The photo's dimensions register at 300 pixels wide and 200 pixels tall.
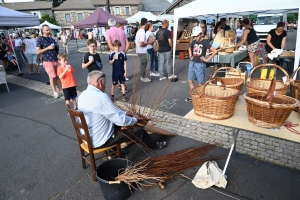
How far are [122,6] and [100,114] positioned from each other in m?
50.7

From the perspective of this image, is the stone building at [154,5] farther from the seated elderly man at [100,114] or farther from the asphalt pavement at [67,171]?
the seated elderly man at [100,114]

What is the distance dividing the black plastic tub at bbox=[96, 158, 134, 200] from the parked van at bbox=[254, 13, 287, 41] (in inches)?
709

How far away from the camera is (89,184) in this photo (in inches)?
102

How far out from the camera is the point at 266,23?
56.8ft

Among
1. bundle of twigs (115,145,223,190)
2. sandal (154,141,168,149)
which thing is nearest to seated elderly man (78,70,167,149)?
bundle of twigs (115,145,223,190)

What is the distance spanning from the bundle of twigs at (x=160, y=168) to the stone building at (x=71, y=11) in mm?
50645

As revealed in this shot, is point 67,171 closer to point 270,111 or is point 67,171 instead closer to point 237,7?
point 270,111

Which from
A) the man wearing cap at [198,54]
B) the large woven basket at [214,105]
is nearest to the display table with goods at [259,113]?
the large woven basket at [214,105]

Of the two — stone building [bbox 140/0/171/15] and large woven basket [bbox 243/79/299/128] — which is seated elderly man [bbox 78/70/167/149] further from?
stone building [bbox 140/0/171/15]

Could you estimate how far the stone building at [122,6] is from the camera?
47469 millimetres

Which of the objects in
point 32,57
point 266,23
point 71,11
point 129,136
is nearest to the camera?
point 129,136

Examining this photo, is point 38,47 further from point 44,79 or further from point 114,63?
point 44,79

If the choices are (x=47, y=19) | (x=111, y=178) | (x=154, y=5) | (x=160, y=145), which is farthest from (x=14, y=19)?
(x=154, y=5)

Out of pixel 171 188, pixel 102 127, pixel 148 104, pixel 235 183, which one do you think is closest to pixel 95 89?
pixel 102 127
